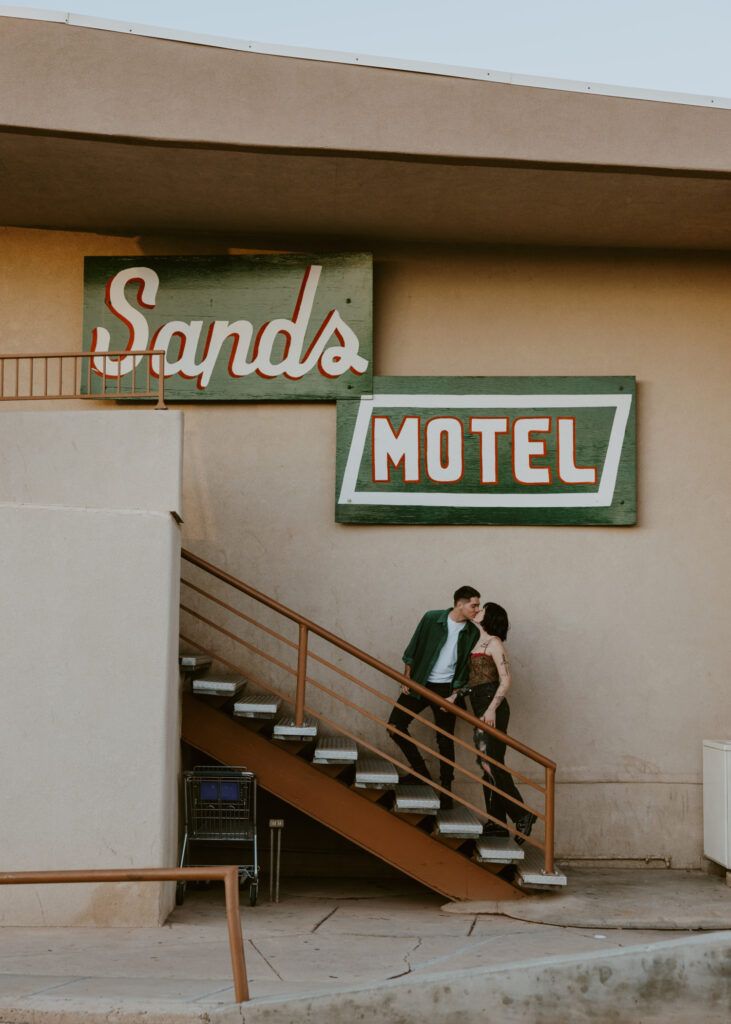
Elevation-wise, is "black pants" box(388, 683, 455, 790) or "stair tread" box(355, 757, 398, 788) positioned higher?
"black pants" box(388, 683, 455, 790)

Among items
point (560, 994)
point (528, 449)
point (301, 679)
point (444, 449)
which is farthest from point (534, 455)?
point (560, 994)

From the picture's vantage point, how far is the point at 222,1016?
4.95 meters

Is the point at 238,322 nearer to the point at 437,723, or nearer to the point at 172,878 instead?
the point at 437,723

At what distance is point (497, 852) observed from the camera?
26.5ft

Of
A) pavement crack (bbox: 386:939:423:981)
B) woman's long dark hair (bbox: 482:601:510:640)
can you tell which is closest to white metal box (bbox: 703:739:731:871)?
woman's long dark hair (bbox: 482:601:510:640)

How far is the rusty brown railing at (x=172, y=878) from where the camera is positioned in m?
4.93

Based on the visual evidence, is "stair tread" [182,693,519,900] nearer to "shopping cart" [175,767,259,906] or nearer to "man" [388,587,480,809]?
"shopping cart" [175,767,259,906]

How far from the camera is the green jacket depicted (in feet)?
30.0

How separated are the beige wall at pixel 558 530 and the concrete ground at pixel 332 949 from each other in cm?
121

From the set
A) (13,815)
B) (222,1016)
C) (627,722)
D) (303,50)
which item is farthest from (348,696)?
(303,50)

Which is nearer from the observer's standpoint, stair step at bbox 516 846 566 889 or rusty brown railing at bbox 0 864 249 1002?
rusty brown railing at bbox 0 864 249 1002

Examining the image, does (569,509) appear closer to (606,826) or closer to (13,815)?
(606,826)

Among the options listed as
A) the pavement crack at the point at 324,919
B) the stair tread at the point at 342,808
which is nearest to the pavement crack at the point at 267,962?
the pavement crack at the point at 324,919

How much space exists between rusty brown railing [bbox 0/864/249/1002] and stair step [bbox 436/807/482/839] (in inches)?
128
